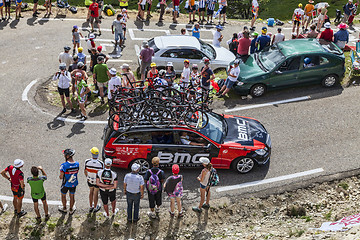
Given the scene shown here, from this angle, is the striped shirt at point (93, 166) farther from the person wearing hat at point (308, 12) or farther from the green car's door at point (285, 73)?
the person wearing hat at point (308, 12)

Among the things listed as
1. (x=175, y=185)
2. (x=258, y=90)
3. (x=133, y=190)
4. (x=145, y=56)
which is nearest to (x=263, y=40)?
(x=258, y=90)

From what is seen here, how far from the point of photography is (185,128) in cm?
1141

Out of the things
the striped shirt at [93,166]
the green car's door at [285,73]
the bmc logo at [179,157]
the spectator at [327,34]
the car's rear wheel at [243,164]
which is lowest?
the car's rear wheel at [243,164]

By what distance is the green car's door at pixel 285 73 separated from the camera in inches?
615

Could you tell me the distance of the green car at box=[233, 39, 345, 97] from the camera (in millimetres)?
15633

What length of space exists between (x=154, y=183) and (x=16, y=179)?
3405 mm

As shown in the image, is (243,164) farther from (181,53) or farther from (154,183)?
(181,53)

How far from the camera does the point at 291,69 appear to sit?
1577 centimetres

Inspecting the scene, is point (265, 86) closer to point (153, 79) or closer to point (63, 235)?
point (153, 79)

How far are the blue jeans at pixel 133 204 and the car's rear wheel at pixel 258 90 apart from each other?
7521 mm

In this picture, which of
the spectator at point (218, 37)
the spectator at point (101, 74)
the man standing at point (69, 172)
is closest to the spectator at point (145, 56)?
the spectator at point (101, 74)

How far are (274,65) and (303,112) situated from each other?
7.17ft

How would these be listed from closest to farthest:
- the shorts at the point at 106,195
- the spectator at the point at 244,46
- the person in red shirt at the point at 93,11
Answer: the shorts at the point at 106,195 → the spectator at the point at 244,46 → the person in red shirt at the point at 93,11

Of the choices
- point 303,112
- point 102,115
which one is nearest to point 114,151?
point 102,115
